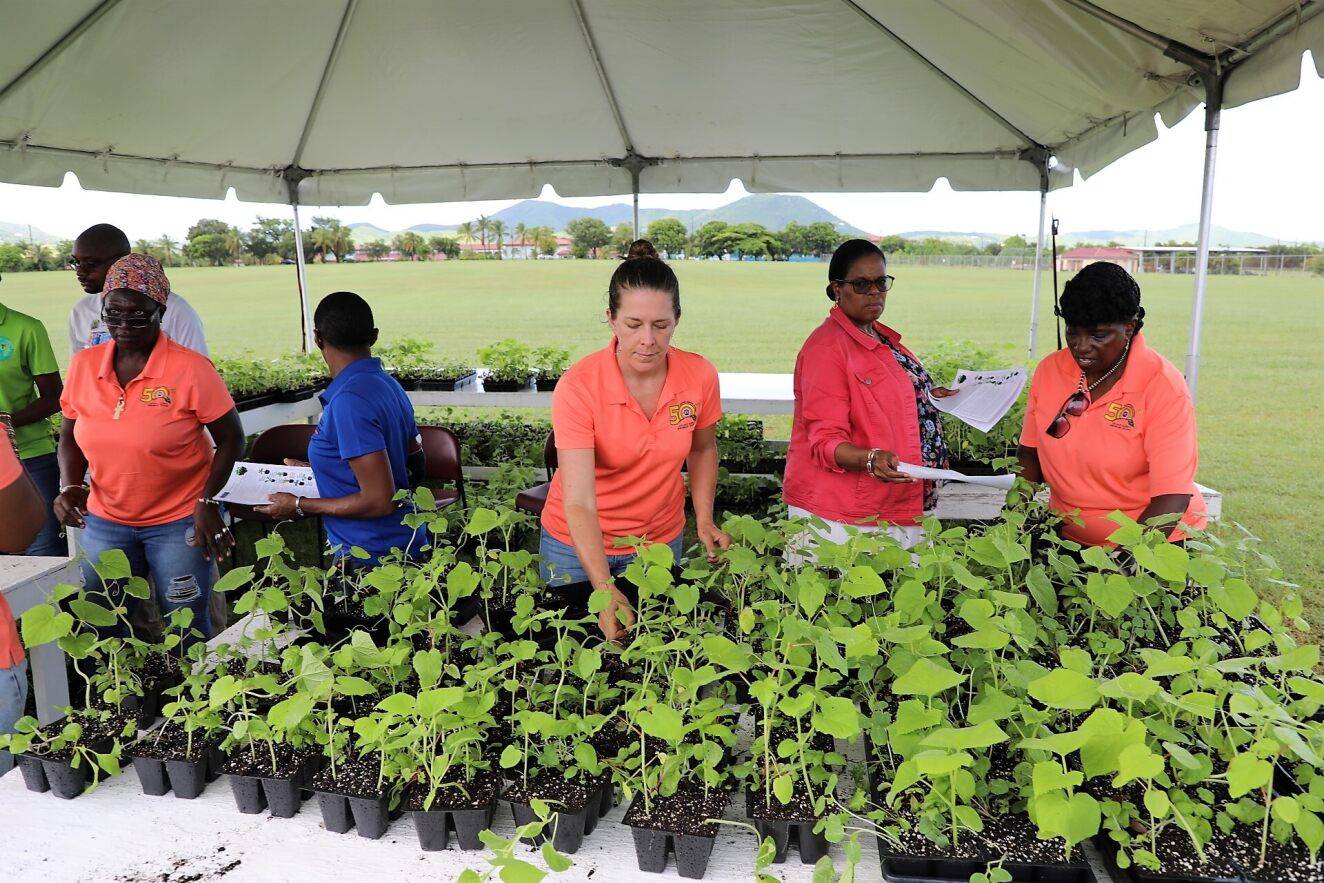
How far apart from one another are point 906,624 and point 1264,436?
10.3 metres

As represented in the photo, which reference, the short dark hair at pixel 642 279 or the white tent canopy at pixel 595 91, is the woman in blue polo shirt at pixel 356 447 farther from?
the white tent canopy at pixel 595 91

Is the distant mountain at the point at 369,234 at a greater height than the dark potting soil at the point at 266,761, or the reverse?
the distant mountain at the point at 369,234

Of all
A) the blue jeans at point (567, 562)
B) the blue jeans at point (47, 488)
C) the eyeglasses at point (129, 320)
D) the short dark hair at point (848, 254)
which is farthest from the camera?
the blue jeans at point (47, 488)

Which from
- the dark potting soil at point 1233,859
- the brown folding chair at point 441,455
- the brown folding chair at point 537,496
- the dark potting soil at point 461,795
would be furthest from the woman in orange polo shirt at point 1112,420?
the brown folding chair at point 441,455

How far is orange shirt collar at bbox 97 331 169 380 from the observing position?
2.30m

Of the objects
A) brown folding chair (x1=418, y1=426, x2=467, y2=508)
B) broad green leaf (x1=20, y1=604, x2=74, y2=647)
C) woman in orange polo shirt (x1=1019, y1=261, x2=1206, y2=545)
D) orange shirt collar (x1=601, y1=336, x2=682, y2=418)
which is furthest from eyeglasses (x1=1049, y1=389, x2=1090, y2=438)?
brown folding chair (x1=418, y1=426, x2=467, y2=508)

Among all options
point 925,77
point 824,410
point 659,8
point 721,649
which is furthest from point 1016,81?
point 721,649

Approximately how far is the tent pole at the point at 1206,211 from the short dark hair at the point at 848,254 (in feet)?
4.07

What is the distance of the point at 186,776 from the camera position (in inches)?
49.2

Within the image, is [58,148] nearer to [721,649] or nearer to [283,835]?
[283,835]

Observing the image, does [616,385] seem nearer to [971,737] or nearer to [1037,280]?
[971,737]

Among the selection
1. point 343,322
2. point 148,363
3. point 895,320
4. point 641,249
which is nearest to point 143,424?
point 148,363

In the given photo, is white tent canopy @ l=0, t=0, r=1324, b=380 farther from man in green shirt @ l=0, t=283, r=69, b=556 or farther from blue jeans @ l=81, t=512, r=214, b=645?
blue jeans @ l=81, t=512, r=214, b=645

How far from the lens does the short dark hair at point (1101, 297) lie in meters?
1.87
